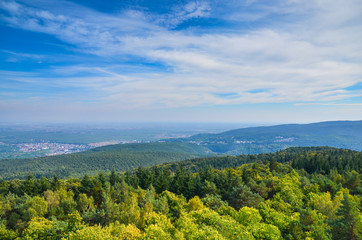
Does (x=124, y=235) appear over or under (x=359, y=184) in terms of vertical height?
over

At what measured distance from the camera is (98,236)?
20.8 metres

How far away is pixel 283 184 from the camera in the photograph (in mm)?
50156

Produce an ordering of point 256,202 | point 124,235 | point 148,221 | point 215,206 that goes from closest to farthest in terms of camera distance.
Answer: point 124,235 → point 148,221 → point 215,206 → point 256,202

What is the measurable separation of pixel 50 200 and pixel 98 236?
32007 mm

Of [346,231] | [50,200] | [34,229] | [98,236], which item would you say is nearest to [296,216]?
[346,231]

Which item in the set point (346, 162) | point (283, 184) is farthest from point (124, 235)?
point (346, 162)

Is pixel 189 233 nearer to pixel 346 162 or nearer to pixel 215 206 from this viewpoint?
pixel 215 206

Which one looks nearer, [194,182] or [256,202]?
[256,202]

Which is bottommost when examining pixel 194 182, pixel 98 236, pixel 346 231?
pixel 194 182

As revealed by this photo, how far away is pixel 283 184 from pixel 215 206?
22.9 m

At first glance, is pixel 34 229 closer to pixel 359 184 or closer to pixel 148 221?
pixel 148 221

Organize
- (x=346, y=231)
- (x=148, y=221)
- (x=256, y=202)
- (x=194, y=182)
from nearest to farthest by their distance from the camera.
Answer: (x=346, y=231) → (x=148, y=221) → (x=256, y=202) → (x=194, y=182)

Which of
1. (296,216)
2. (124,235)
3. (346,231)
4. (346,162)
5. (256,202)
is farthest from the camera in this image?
(346,162)

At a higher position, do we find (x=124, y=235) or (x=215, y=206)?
(x=124, y=235)
